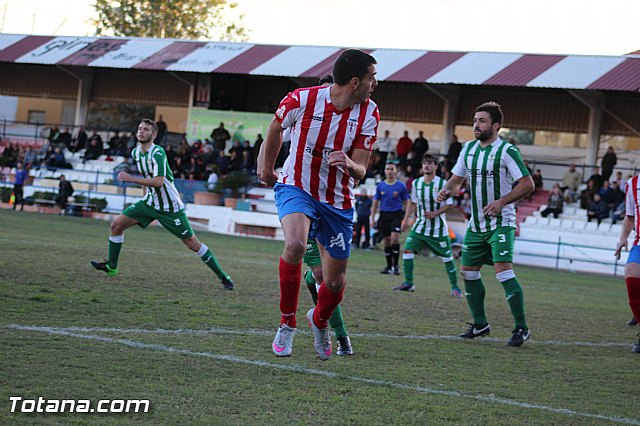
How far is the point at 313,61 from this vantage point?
3334 centimetres

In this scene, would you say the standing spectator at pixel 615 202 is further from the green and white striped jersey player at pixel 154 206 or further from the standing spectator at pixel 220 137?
the green and white striped jersey player at pixel 154 206

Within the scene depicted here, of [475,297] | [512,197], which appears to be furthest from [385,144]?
[512,197]

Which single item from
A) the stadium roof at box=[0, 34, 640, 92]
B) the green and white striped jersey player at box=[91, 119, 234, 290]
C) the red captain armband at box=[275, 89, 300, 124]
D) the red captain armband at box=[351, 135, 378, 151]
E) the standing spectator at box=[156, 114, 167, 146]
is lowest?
the green and white striped jersey player at box=[91, 119, 234, 290]

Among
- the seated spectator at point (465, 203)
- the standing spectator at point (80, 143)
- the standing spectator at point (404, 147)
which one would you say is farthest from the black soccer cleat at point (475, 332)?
the standing spectator at point (80, 143)

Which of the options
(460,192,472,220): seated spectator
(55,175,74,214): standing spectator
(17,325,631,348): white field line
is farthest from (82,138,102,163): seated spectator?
(17,325,631,348): white field line

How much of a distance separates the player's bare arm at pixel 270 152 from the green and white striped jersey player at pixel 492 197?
2862mm

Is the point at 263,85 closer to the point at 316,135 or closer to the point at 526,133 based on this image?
the point at 526,133

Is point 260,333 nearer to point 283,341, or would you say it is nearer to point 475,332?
point 283,341

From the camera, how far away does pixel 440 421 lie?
5.31 metres

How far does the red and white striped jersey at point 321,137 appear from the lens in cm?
652

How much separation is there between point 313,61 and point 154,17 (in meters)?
38.9

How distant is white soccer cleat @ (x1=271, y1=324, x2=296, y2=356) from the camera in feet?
21.7

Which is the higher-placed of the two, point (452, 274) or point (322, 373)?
point (452, 274)

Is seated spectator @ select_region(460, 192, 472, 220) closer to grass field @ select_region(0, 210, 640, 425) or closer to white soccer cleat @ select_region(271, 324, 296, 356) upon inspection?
grass field @ select_region(0, 210, 640, 425)
